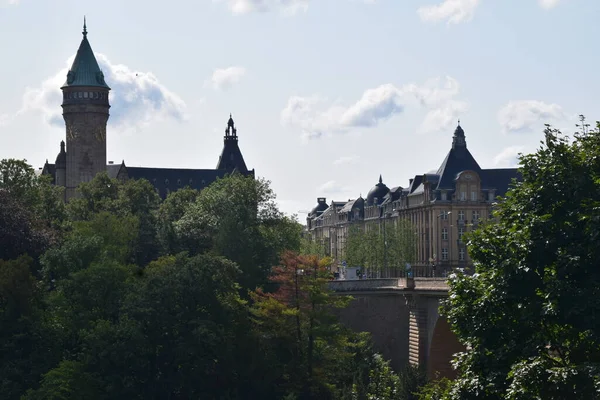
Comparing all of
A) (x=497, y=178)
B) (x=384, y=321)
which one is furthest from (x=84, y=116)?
(x=384, y=321)

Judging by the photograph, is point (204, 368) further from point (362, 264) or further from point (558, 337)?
point (362, 264)

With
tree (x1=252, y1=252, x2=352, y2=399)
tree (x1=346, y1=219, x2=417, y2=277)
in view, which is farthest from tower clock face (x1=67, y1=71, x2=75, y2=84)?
tree (x1=252, y1=252, x2=352, y2=399)

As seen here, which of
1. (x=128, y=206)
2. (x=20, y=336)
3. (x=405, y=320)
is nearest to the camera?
(x=20, y=336)

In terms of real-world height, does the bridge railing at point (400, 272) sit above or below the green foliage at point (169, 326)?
above

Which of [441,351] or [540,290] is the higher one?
[540,290]

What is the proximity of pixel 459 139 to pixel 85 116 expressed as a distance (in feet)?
160

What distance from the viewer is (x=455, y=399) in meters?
45.5

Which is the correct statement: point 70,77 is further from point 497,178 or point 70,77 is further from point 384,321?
point 384,321

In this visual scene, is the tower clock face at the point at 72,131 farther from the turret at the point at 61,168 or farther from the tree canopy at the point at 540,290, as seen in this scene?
the tree canopy at the point at 540,290

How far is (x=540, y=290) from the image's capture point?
44.8 m

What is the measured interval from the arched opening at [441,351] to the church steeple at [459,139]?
89.8 metres

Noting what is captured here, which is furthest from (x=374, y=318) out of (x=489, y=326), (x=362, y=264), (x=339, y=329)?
(x=362, y=264)

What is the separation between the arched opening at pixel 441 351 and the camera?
277ft

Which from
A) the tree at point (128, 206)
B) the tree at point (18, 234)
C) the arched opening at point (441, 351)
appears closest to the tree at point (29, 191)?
the tree at point (128, 206)
